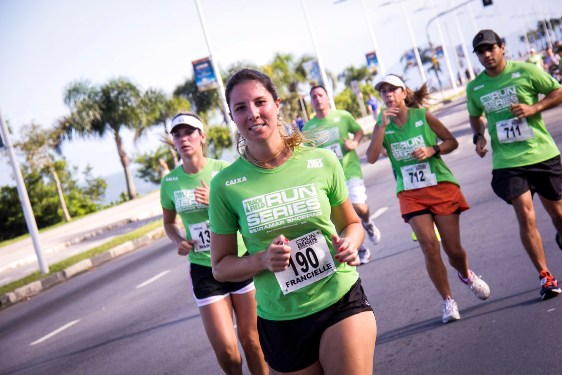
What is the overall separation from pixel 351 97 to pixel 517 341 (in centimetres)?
6638

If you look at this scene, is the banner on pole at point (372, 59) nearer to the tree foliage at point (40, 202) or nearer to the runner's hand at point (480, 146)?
the tree foliage at point (40, 202)

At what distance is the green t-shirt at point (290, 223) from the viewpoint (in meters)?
3.18

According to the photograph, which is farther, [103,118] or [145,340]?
[103,118]

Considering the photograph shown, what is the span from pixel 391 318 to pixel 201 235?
1.98 m

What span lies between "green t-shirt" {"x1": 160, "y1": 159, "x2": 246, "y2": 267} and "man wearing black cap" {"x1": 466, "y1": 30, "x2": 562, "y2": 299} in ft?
8.09

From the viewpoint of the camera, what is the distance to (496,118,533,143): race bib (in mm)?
5863

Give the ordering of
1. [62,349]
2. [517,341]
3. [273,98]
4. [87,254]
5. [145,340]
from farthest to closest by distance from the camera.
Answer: [87,254], [62,349], [145,340], [517,341], [273,98]

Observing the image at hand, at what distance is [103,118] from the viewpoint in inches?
1735

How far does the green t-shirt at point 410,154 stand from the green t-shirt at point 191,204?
1587 mm

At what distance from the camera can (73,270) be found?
17.0 metres

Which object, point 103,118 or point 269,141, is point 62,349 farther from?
point 103,118

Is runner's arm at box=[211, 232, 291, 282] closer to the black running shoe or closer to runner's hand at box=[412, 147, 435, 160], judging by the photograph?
runner's hand at box=[412, 147, 435, 160]

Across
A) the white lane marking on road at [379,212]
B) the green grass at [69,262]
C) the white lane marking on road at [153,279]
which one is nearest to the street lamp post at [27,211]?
the green grass at [69,262]

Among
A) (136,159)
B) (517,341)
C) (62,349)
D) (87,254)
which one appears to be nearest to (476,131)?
(517,341)
